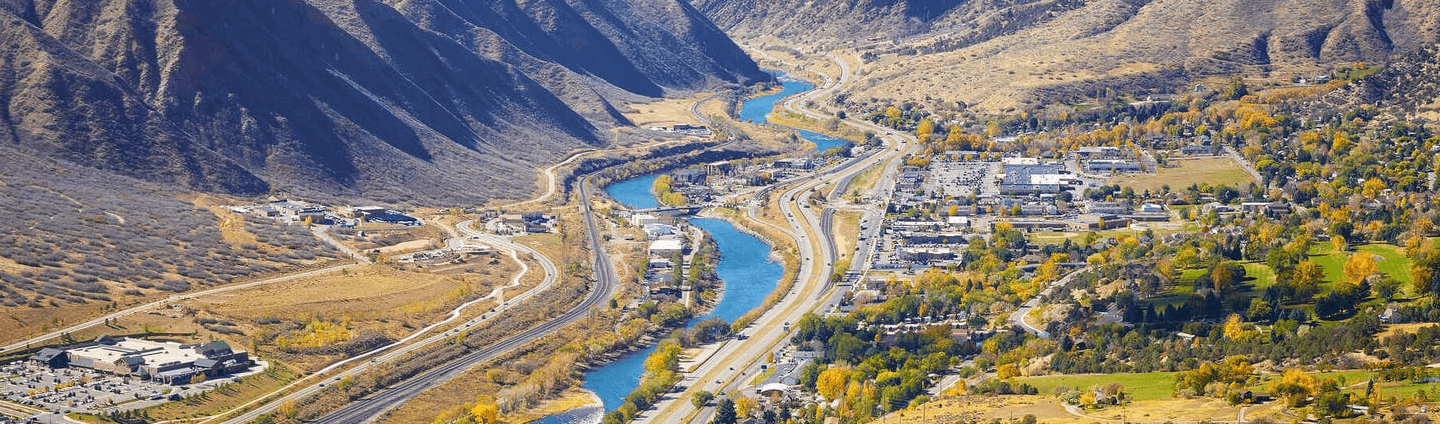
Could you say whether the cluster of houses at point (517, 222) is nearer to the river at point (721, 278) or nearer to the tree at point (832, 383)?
the river at point (721, 278)

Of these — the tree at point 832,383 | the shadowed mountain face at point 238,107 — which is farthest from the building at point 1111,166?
the tree at point 832,383

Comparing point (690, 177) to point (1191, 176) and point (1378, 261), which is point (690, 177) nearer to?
point (1191, 176)

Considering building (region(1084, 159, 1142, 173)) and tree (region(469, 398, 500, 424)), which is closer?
tree (region(469, 398, 500, 424))

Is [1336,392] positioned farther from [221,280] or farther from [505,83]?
[505,83]

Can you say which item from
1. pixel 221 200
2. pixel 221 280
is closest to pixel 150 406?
pixel 221 280

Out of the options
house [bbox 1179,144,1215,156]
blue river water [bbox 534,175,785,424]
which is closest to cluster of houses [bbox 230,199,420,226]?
blue river water [bbox 534,175,785,424]

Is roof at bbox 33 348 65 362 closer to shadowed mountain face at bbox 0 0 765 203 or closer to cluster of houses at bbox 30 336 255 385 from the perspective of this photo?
cluster of houses at bbox 30 336 255 385
